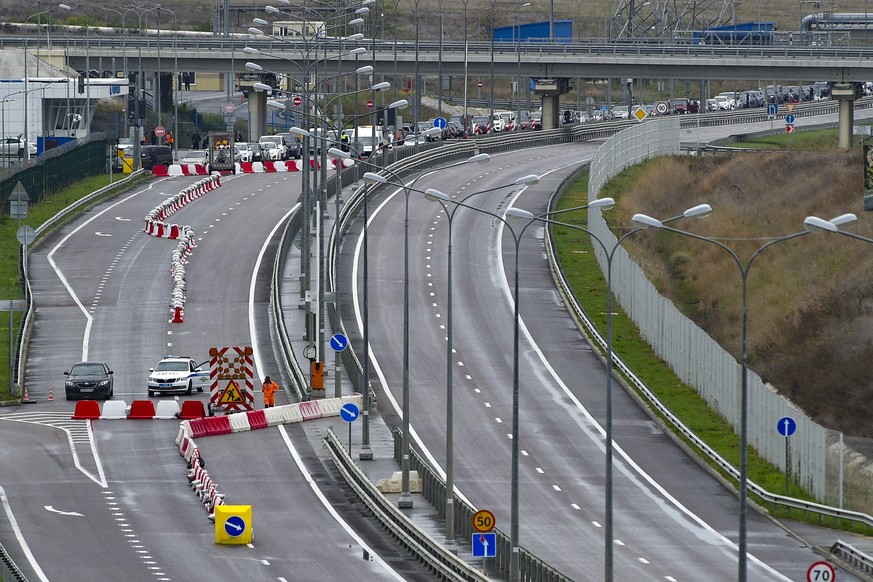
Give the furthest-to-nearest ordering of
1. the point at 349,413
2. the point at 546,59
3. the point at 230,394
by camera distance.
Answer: the point at 546,59 < the point at 230,394 < the point at 349,413

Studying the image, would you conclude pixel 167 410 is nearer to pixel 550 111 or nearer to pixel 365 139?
pixel 365 139

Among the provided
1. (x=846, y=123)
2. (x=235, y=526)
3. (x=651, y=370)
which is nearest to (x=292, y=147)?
(x=846, y=123)

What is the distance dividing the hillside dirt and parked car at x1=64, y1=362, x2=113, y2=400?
19.9 m

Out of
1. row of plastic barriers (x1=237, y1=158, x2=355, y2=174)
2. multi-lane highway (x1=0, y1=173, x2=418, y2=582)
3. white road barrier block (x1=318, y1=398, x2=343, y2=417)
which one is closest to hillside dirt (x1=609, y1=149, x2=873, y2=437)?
white road barrier block (x1=318, y1=398, x2=343, y2=417)

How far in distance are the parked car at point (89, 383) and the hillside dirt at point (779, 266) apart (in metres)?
19.9

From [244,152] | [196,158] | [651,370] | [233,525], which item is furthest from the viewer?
[196,158]

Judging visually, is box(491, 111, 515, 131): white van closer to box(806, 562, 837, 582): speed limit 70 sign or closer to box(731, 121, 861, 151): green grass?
box(731, 121, 861, 151): green grass

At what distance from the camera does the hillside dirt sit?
65.5 m

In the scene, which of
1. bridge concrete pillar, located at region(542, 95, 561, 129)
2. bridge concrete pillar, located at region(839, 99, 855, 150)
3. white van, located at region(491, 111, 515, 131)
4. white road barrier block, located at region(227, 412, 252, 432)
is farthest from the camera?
white van, located at region(491, 111, 515, 131)

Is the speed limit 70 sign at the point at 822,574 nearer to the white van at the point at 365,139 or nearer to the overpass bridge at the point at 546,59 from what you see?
the white van at the point at 365,139

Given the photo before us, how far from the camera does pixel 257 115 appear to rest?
138000 mm

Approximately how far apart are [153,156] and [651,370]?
56.9 m

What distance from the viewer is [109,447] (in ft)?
174

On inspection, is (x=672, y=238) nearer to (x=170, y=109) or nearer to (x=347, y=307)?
(x=347, y=307)
